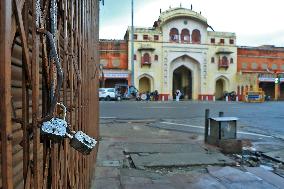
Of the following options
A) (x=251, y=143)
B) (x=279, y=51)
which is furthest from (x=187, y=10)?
(x=251, y=143)

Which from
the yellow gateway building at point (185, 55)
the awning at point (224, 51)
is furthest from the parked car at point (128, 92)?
the awning at point (224, 51)

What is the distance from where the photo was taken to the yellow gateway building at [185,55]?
160 ft

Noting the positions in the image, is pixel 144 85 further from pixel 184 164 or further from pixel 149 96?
pixel 184 164

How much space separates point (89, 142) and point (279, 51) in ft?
192

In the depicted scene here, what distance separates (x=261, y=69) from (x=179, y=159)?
5055 centimetres

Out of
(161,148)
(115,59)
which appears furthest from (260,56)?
(161,148)

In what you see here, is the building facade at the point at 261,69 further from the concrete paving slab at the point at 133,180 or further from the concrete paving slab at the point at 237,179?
the concrete paving slab at the point at 133,180

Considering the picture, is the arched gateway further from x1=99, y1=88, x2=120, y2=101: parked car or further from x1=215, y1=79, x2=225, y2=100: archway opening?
x1=99, y1=88, x2=120, y2=101: parked car

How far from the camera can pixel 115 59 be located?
48.0 m

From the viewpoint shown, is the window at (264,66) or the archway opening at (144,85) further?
the window at (264,66)

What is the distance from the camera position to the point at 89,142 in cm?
180

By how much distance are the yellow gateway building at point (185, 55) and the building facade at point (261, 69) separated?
5.14 ft

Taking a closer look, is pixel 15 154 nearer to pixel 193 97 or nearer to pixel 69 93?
pixel 69 93

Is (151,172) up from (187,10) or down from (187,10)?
down
